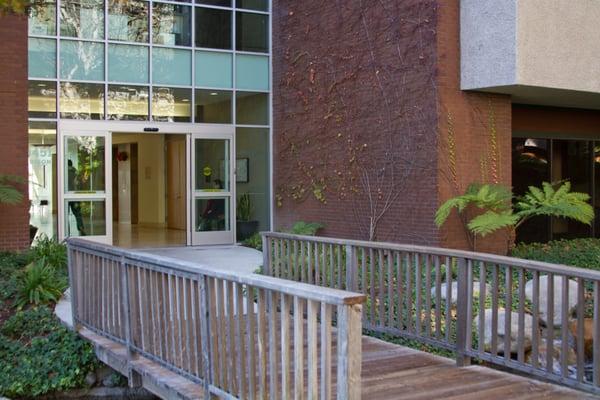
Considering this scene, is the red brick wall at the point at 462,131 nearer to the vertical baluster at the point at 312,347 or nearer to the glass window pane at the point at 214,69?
the glass window pane at the point at 214,69

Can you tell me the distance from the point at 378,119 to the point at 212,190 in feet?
14.9

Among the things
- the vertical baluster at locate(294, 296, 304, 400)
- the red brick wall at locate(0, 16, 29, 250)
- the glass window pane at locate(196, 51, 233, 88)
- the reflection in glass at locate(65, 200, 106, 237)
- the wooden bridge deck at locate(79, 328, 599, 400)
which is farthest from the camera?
the glass window pane at locate(196, 51, 233, 88)

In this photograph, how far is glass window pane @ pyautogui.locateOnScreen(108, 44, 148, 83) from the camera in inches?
593

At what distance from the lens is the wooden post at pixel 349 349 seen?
12.5 feet

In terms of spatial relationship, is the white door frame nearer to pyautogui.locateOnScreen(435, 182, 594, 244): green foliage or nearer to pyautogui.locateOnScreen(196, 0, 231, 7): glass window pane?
pyautogui.locateOnScreen(196, 0, 231, 7): glass window pane

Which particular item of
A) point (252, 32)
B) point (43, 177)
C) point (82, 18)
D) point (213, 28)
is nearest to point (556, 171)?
point (252, 32)

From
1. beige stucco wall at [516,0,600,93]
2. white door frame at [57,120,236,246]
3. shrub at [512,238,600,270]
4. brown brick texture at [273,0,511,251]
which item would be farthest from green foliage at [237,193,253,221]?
beige stucco wall at [516,0,600,93]

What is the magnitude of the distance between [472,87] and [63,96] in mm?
7960

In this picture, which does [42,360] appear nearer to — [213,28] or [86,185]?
[86,185]

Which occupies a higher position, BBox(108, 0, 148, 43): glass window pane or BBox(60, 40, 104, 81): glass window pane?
BBox(108, 0, 148, 43): glass window pane

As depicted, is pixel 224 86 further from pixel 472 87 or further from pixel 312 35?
pixel 472 87

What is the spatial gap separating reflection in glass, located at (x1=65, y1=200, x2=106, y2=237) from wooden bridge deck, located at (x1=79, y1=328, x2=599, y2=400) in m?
8.66

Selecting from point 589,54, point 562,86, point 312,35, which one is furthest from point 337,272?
point 312,35

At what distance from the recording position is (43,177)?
14.5 m
